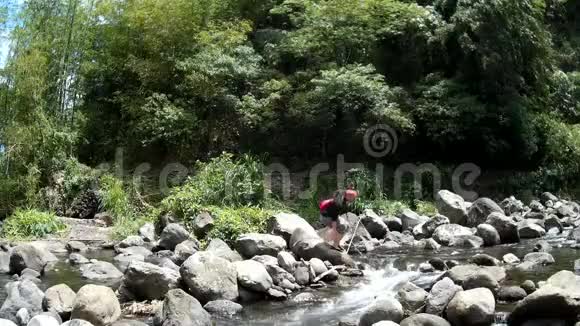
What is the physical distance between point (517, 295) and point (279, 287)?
3.58 meters

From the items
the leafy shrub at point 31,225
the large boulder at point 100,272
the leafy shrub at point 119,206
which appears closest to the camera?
the large boulder at point 100,272

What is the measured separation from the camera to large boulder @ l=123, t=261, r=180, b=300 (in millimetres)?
8945

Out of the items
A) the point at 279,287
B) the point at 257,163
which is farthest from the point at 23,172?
the point at 279,287

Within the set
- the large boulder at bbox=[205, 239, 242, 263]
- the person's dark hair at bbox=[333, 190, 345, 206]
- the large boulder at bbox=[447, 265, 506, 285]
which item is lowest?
the large boulder at bbox=[205, 239, 242, 263]

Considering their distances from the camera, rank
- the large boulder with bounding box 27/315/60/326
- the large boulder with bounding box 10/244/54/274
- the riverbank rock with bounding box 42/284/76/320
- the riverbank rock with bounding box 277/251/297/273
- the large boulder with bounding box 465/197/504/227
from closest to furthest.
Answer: the large boulder with bounding box 27/315/60/326 < the riverbank rock with bounding box 42/284/76/320 < the riverbank rock with bounding box 277/251/297/273 < the large boulder with bounding box 10/244/54/274 < the large boulder with bounding box 465/197/504/227

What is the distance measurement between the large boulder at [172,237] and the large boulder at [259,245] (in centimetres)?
247

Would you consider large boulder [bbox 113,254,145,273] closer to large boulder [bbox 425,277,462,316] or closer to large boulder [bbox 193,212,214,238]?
large boulder [bbox 193,212,214,238]

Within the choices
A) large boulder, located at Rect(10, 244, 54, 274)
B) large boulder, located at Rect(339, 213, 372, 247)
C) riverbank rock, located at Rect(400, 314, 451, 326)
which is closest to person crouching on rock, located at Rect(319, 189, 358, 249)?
large boulder, located at Rect(339, 213, 372, 247)

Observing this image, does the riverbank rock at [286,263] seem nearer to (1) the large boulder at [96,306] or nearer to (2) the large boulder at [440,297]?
(2) the large boulder at [440,297]

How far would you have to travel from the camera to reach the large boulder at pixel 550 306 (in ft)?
22.3

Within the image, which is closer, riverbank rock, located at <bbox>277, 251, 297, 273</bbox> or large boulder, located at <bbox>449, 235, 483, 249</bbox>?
riverbank rock, located at <bbox>277, 251, 297, 273</bbox>

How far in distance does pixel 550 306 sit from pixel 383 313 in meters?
1.93

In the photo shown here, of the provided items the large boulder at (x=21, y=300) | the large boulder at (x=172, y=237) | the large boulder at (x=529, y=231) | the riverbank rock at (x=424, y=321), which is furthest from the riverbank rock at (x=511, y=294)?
the large boulder at (x=172, y=237)

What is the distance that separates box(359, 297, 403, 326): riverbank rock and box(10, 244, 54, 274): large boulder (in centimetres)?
720
